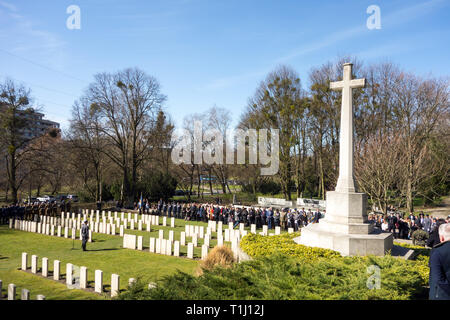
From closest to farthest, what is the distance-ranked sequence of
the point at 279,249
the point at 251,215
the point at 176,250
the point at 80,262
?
1. the point at 279,249
2. the point at 80,262
3. the point at 176,250
4. the point at 251,215

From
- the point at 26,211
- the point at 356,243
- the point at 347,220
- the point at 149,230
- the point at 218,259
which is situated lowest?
the point at 149,230

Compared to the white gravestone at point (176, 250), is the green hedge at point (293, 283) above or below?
above

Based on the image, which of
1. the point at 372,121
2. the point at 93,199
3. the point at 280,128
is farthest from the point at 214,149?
the point at 372,121

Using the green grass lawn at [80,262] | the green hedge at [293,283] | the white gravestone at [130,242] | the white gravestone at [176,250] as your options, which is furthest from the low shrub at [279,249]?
the white gravestone at [130,242]

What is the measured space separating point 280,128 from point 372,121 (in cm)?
921

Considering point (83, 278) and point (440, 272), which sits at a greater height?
point (440, 272)

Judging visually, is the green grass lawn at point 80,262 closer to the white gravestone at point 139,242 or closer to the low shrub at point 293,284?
the white gravestone at point 139,242

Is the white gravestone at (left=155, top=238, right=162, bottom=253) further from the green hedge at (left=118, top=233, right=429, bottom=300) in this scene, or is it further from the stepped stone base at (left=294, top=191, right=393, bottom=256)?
the green hedge at (left=118, top=233, right=429, bottom=300)

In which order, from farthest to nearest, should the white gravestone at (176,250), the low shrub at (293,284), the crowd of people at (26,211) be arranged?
the crowd of people at (26,211)
the white gravestone at (176,250)
the low shrub at (293,284)

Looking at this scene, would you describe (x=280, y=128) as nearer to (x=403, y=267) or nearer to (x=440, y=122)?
(x=440, y=122)

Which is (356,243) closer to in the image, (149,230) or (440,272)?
(440,272)

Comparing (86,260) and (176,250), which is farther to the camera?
(176,250)

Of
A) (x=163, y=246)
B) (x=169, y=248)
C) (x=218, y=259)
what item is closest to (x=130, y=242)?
(x=163, y=246)

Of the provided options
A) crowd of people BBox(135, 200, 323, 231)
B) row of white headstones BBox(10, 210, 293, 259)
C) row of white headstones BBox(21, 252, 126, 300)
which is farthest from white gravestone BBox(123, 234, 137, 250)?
crowd of people BBox(135, 200, 323, 231)
